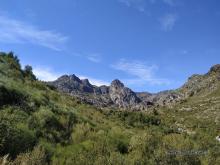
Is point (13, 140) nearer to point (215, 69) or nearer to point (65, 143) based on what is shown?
point (65, 143)

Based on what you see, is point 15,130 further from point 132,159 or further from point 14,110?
point 132,159

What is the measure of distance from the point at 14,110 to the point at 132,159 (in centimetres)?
504

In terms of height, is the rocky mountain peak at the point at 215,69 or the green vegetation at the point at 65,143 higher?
the rocky mountain peak at the point at 215,69

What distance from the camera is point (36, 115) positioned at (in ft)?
48.4

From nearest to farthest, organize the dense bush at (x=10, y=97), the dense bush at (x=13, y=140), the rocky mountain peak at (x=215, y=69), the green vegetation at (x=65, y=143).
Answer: the dense bush at (x=13, y=140) → the green vegetation at (x=65, y=143) → the dense bush at (x=10, y=97) → the rocky mountain peak at (x=215, y=69)

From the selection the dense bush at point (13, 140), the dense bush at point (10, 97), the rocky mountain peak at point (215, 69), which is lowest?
the dense bush at point (13, 140)

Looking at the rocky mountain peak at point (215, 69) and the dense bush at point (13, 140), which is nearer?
the dense bush at point (13, 140)

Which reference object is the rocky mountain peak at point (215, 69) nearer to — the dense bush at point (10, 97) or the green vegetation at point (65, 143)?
the green vegetation at point (65, 143)

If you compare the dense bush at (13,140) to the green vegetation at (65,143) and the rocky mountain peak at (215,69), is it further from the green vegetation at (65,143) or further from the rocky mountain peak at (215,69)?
the rocky mountain peak at (215,69)

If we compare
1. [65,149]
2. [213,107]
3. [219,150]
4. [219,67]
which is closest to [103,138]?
[65,149]

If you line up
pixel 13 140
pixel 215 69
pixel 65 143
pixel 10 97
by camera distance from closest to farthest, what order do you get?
1. pixel 13 140
2. pixel 65 143
3. pixel 10 97
4. pixel 215 69

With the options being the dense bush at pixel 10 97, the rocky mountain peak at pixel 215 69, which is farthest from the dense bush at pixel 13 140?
the rocky mountain peak at pixel 215 69

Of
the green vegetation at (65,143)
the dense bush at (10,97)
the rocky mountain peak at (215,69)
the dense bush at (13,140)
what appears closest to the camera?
the dense bush at (13,140)

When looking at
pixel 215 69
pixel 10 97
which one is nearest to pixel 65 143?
pixel 10 97
